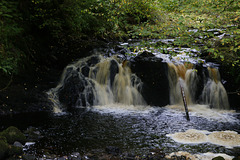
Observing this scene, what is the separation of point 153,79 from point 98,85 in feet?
8.44

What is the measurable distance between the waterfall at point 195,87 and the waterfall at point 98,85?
5.13ft

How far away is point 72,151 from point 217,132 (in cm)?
439

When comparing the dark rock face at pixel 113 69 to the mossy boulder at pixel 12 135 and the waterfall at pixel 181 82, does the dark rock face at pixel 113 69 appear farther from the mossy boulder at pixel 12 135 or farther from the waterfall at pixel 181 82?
the mossy boulder at pixel 12 135

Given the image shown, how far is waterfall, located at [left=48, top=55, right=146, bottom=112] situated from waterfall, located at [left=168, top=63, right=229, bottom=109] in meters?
1.56

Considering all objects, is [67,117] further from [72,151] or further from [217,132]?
[217,132]

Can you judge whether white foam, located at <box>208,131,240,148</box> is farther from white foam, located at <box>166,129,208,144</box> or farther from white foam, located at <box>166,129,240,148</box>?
white foam, located at <box>166,129,208,144</box>

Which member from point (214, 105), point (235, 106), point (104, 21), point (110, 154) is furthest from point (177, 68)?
point (110, 154)

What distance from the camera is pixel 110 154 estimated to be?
5605 mm

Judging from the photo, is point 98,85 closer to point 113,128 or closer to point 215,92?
point 113,128

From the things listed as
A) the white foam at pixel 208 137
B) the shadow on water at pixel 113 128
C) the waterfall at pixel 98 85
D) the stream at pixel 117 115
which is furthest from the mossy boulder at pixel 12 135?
the white foam at pixel 208 137

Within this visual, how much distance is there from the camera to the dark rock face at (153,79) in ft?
35.2

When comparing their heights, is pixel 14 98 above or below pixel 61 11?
below

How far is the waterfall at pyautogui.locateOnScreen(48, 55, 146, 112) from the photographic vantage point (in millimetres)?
10312

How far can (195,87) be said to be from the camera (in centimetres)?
1088
